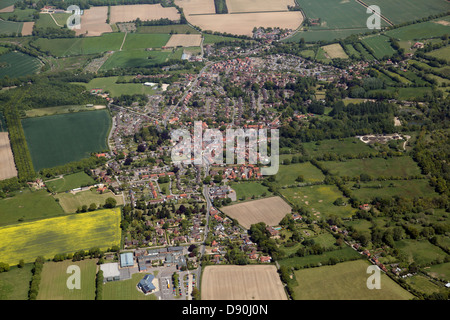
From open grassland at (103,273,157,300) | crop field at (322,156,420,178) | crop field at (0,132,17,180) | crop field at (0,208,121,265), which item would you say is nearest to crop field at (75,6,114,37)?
crop field at (0,132,17,180)

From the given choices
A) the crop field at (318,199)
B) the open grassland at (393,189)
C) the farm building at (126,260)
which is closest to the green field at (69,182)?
the farm building at (126,260)

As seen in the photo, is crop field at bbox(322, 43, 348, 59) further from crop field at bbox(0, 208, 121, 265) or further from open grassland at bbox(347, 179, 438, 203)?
crop field at bbox(0, 208, 121, 265)

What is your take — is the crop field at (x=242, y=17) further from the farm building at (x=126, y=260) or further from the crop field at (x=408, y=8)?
the farm building at (x=126, y=260)

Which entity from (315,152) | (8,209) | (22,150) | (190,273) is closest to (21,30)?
(22,150)

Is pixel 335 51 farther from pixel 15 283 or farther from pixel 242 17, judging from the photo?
pixel 15 283

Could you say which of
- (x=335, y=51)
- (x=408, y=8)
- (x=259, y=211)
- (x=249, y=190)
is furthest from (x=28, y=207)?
(x=408, y=8)

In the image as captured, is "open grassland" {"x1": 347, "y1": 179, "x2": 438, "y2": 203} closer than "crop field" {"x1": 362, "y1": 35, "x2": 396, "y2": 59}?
Yes
